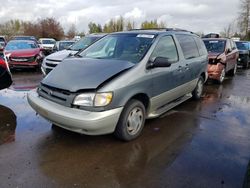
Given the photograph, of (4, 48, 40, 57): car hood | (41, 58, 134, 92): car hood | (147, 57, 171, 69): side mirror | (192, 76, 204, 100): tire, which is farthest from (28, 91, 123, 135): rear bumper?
(4, 48, 40, 57): car hood

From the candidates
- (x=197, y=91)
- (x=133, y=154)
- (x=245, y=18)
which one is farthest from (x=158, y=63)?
(x=245, y=18)

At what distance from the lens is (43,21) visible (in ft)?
172

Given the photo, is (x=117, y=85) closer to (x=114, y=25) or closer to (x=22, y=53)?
(x=22, y=53)

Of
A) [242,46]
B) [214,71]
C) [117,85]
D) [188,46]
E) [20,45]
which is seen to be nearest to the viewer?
[117,85]

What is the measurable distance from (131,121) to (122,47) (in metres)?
1.57

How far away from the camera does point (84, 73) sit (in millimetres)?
3943

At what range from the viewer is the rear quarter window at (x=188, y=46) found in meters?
5.59

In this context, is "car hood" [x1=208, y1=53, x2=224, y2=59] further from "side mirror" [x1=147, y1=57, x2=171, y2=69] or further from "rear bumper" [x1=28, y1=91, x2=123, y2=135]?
"rear bumper" [x1=28, y1=91, x2=123, y2=135]

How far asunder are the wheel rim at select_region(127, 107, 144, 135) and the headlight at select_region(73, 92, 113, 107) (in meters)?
0.61

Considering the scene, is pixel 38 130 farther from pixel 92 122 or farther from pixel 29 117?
pixel 92 122

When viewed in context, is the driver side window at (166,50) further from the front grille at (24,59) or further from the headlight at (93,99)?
the front grille at (24,59)

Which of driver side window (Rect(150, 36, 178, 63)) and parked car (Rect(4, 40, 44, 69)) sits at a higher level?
driver side window (Rect(150, 36, 178, 63))

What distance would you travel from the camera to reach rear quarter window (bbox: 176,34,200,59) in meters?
5.59

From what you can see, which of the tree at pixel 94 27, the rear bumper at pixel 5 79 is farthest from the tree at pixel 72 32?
the rear bumper at pixel 5 79
